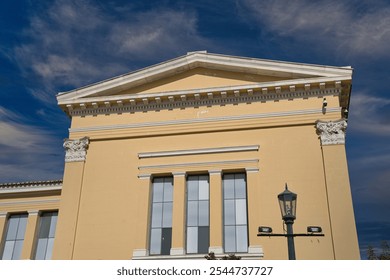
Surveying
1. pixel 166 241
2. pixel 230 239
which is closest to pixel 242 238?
pixel 230 239

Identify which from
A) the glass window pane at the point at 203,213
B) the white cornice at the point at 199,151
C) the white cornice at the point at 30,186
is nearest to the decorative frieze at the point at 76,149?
the white cornice at the point at 30,186

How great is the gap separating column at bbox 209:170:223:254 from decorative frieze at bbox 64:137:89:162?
17.5 ft

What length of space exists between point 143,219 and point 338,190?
6.91 meters

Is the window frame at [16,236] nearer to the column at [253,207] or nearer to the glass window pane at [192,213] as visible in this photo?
the glass window pane at [192,213]

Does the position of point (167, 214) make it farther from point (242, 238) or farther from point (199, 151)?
point (242, 238)

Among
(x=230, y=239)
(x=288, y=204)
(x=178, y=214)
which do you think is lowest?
(x=288, y=204)

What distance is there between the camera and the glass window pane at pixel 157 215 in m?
16.0

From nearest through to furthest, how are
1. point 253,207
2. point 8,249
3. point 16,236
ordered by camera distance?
1. point 253,207
2. point 8,249
3. point 16,236

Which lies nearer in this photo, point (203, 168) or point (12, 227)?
point (203, 168)

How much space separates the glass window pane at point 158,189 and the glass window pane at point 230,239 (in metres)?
2.80

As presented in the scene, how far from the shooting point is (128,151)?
17.2 m

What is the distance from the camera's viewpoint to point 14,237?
18922 millimetres

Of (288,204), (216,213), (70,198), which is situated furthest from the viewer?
(70,198)

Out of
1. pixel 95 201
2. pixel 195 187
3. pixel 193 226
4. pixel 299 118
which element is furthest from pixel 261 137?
pixel 95 201
